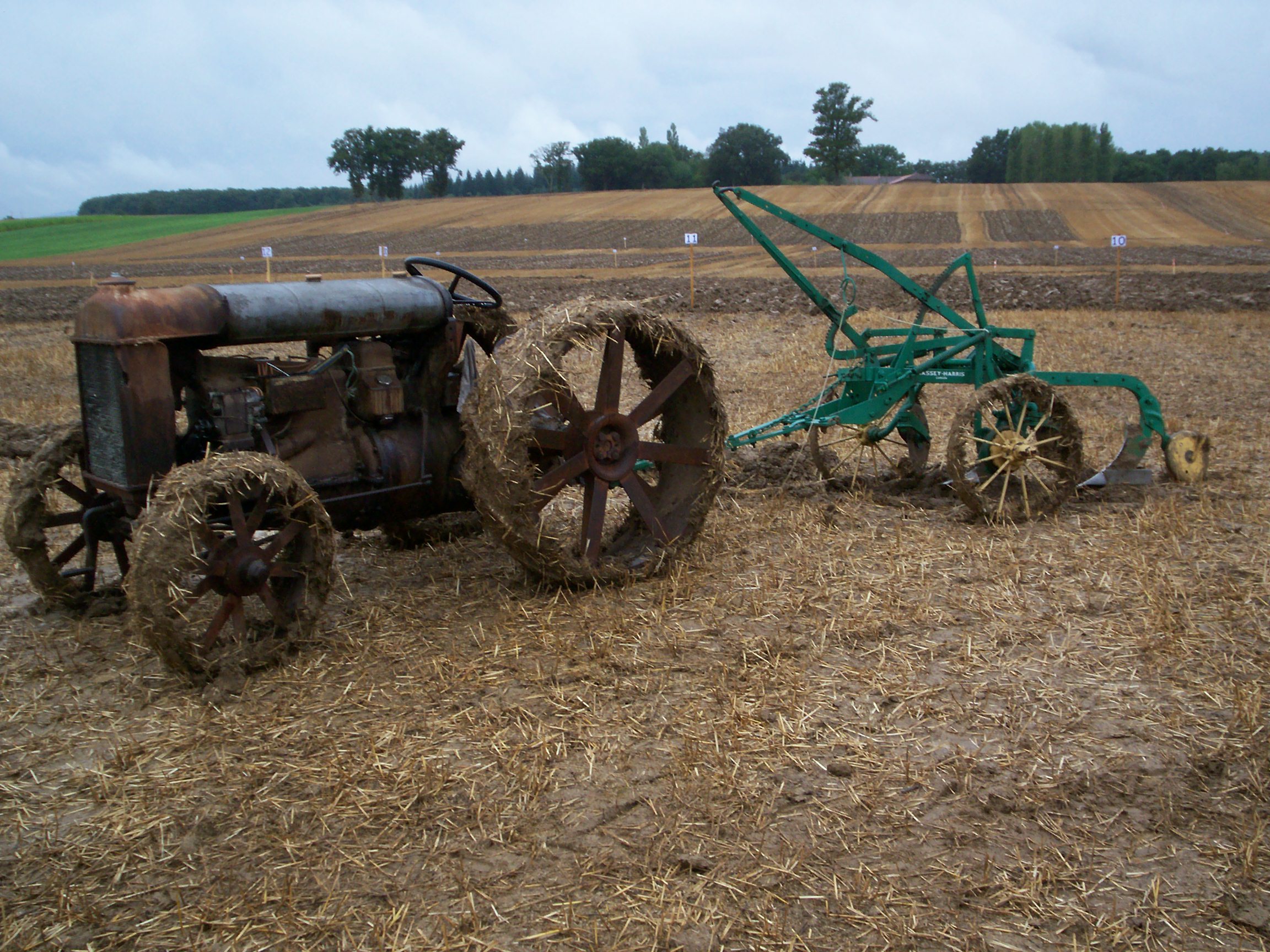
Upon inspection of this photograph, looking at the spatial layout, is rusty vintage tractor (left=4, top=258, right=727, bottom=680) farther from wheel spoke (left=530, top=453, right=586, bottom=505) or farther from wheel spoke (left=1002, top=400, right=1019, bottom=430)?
wheel spoke (left=1002, top=400, right=1019, bottom=430)

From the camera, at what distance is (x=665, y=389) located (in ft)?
17.3

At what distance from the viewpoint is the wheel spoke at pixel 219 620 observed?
390 cm

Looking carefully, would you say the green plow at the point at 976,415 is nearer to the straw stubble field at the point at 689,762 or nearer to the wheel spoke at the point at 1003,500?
the wheel spoke at the point at 1003,500

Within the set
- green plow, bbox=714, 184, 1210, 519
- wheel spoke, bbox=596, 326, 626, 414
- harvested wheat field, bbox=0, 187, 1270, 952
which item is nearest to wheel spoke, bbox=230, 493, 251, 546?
harvested wheat field, bbox=0, 187, 1270, 952

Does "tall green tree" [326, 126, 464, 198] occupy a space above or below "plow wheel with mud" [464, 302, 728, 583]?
above

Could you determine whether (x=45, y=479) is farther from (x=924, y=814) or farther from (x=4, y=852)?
(x=924, y=814)

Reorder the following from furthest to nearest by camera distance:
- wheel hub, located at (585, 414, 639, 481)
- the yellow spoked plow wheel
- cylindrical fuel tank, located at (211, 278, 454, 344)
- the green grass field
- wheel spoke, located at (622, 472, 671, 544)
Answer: the green grass field, the yellow spoked plow wheel, wheel spoke, located at (622, 472, 671, 544), wheel hub, located at (585, 414, 639, 481), cylindrical fuel tank, located at (211, 278, 454, 344)

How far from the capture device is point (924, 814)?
10.2 ft

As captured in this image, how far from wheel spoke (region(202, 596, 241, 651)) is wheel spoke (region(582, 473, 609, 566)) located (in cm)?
168

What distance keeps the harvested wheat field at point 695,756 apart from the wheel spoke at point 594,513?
0.65 ft

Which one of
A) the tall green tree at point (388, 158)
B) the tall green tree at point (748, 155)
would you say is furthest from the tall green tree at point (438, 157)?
the tall green tree at point (748, 155)

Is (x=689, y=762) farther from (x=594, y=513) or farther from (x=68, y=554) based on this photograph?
(x=68, y=554)

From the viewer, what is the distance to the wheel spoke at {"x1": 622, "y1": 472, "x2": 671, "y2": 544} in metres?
5.12

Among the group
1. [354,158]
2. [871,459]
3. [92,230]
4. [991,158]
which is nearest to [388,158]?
[354,158]
